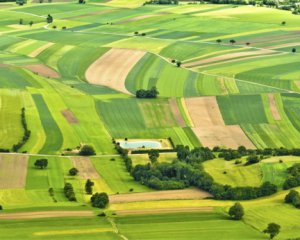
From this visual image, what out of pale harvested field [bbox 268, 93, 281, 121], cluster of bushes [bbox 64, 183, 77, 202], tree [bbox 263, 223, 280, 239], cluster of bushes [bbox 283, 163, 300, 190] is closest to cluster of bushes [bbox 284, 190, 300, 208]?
cluster of bushes [bbox 283, 163, 300, 190]

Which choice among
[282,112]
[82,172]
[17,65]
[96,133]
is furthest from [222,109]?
[17,65]

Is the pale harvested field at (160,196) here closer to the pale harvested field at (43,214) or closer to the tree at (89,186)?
the tree at (89,186)

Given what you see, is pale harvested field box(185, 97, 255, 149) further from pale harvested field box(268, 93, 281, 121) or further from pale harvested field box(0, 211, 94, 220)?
pale harvested field box(0, 211, 94, 220)

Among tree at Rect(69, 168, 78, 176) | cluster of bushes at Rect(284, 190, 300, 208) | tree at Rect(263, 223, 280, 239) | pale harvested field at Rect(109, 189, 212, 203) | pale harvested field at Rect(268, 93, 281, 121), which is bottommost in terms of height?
tree at Rect(69, 168, 78, 176)

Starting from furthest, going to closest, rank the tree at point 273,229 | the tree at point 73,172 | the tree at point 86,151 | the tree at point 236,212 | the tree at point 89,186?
the tree at point 86,151
the tree at point 73,172
the tree at point 89,186
the tree at point 236,212
the tree at point 273,229

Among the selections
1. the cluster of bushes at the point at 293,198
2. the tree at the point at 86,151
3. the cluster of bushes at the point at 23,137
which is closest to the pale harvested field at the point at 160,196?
the cluster of bushes at the point at 293,198

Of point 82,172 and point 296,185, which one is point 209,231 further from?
point 82,172
